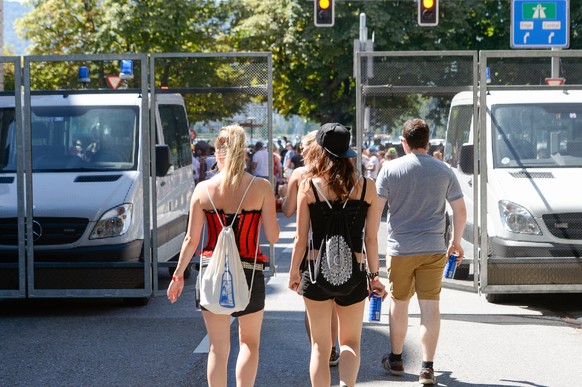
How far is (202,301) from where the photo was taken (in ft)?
17.7

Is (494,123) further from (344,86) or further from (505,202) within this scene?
(344,86)

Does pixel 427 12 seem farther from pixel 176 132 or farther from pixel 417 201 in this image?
pixel 417 201

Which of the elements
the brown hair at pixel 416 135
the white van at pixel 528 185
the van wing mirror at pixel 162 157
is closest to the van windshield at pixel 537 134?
the white van at pixel 528 185

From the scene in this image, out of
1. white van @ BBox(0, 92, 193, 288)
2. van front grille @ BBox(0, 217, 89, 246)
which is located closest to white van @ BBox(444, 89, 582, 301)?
white van @ BBox(0, 92, 193, 288)

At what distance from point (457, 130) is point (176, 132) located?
128 inches

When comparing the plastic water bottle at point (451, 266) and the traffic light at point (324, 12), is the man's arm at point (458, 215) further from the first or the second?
Answer: the traffic light at point (324, 12)

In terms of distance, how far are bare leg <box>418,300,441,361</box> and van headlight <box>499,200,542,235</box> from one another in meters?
3.24

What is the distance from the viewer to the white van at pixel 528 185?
9.75 m

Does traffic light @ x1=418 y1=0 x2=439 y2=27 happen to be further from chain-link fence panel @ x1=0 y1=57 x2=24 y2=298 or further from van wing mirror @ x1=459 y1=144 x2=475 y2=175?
chain-link fence panel @ x1=0 y1=57 x2=24 y2=298

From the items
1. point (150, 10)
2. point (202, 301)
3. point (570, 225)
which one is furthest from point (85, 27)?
point (202, 301)

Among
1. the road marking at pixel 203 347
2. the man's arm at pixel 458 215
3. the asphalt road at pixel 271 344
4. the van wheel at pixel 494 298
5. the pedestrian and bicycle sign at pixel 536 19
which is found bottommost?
the asphalt road at pixel 271 344

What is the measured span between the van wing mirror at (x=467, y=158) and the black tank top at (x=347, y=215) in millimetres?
5008

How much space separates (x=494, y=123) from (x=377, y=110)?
4.22 ft

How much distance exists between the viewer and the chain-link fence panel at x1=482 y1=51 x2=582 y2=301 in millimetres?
9750
